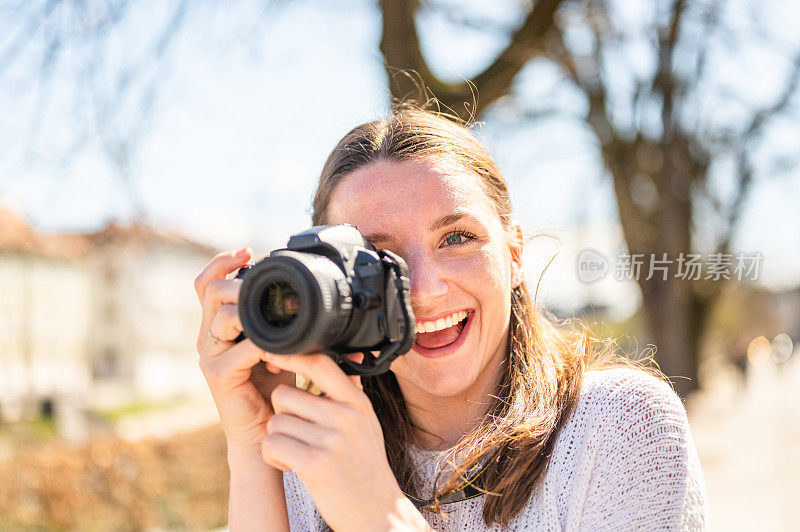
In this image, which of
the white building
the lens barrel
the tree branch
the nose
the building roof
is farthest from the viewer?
the white building

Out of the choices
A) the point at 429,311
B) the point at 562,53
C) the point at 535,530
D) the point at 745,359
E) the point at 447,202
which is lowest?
the point at 745,359

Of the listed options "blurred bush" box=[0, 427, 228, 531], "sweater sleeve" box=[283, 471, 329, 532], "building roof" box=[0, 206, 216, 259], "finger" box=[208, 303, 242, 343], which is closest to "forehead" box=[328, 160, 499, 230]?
"finger" box=[208, 303, 242, 343]

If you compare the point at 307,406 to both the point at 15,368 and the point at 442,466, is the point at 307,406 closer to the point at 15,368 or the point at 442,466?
the point at 442,466

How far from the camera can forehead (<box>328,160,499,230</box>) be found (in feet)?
5.64

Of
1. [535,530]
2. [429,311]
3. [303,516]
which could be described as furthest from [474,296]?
[303,516]

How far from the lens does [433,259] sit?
170cm

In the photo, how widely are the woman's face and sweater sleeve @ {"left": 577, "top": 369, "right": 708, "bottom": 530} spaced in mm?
339

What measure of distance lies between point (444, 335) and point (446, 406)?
0.25 metres

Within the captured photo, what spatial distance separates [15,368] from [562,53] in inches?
1358

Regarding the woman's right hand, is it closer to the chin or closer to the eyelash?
the chin

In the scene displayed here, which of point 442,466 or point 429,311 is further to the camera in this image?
point 442,466

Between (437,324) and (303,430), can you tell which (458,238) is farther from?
(303,430)

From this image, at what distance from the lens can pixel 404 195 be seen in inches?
68.2

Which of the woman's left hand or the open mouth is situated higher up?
the open mouth
